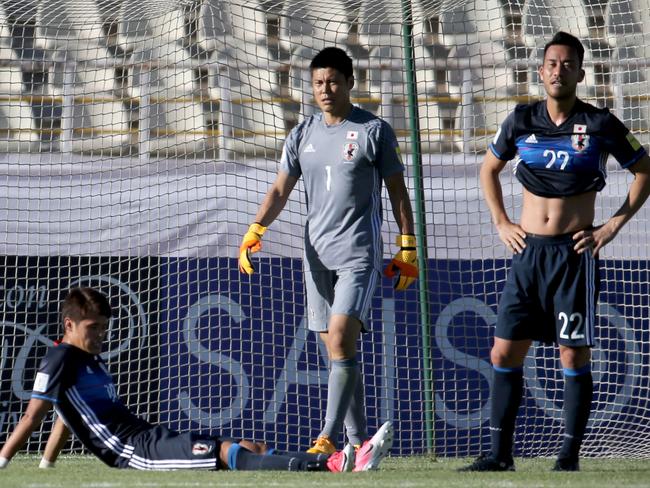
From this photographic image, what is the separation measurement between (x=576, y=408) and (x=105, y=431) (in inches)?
78.1

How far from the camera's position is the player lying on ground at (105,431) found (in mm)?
4727

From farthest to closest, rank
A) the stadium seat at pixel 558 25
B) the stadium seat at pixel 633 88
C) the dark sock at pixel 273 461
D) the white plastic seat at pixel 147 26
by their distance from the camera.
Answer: the stadium seat at pixel 633 88
the stadium seat at pixel 558 25
the white plastic seat at pixel 147 26
the dark sock at pixel 273 461

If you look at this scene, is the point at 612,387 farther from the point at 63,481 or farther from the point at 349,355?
the point at 63,481

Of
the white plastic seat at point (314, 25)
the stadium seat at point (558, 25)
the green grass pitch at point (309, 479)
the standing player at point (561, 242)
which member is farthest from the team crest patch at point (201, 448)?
the stadium seat at point (558, 25)

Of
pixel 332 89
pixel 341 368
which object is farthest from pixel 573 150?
pixel 341 368

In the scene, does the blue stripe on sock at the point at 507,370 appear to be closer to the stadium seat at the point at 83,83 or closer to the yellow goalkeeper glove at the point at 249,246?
the yellow goalkeeper glove at the point at 249,246

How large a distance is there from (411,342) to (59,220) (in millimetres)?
2487

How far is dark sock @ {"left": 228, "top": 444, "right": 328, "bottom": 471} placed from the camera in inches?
184

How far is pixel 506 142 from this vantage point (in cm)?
500

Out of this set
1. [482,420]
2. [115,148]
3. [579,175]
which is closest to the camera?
[579,175]

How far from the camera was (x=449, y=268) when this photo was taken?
7.38 m

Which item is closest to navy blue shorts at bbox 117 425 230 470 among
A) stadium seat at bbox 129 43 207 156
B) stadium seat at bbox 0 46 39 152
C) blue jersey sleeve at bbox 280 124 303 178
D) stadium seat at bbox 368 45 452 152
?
blue jersey sleeve at bbox 280 124 303 178

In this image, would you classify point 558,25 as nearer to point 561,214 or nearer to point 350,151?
point 350,151

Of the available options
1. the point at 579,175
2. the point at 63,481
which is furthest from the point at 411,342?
the point at 63,481
